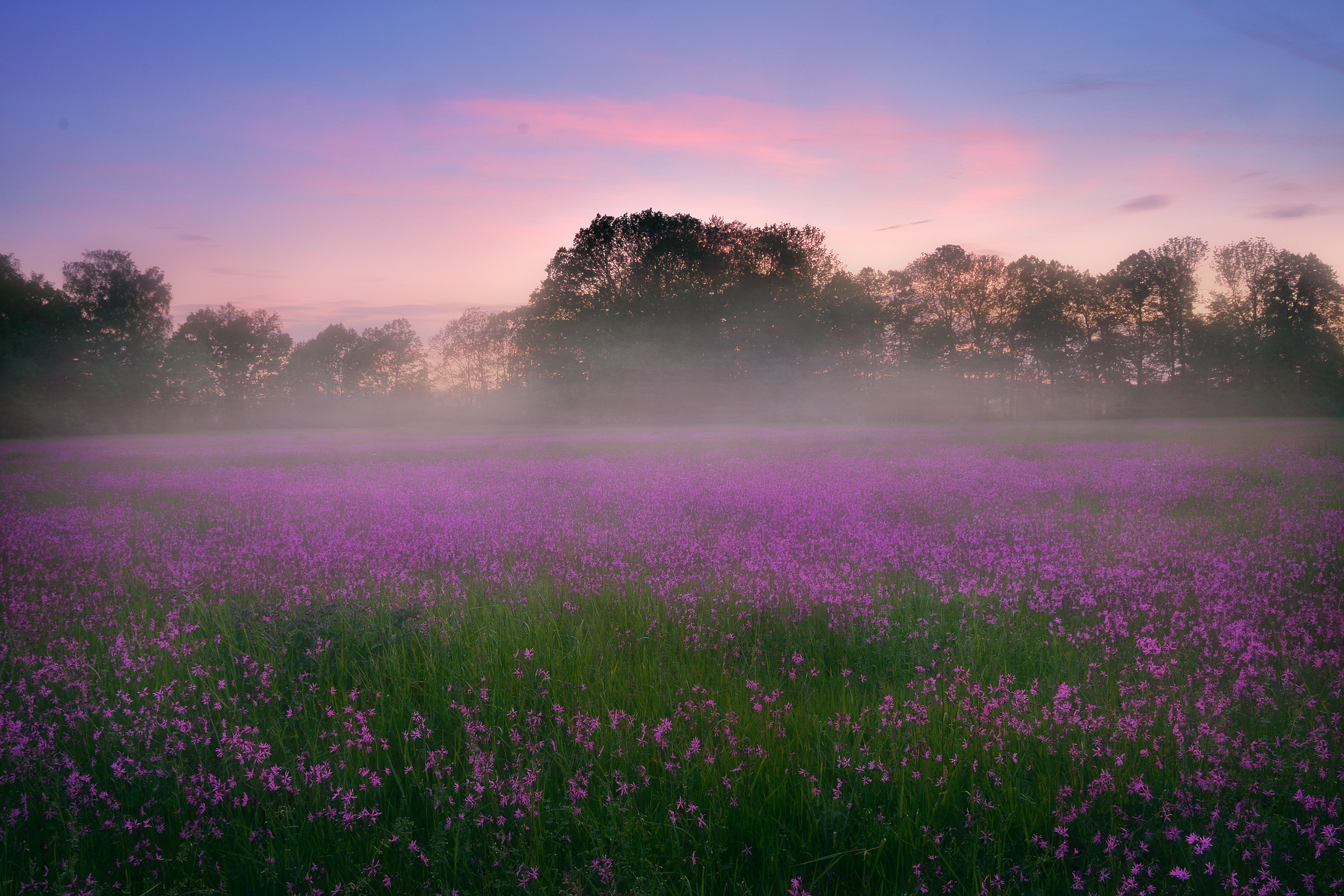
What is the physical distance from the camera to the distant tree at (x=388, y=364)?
262 ft

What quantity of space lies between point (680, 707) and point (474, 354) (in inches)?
3407

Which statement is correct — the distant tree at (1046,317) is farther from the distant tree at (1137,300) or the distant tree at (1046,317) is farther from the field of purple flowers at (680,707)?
the field of purple flowers at (680,707)

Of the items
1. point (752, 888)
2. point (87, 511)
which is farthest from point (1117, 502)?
point (87, 511)

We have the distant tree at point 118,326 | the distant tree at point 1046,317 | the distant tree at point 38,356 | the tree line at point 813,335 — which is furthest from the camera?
the distant tree at point 1046,317

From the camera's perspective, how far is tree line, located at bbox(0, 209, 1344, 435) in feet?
162

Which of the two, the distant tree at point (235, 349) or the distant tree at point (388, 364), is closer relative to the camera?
the distant tree at point (235, 349)

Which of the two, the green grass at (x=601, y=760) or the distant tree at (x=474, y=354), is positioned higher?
the distant tree at (x=474, y=354)

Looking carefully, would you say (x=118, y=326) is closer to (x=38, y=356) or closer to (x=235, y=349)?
(x=38, y=356)

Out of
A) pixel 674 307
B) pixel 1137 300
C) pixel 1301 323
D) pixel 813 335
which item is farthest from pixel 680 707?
pixel 1301 323

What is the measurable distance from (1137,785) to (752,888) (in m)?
1.52

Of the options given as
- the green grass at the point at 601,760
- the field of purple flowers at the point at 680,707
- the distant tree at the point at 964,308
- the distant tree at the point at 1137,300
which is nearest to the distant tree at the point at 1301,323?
the distant tree at the point at 1137,300

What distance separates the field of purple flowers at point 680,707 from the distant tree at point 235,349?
64676mm

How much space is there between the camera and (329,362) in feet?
262

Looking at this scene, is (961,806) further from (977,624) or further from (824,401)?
(824,401)
